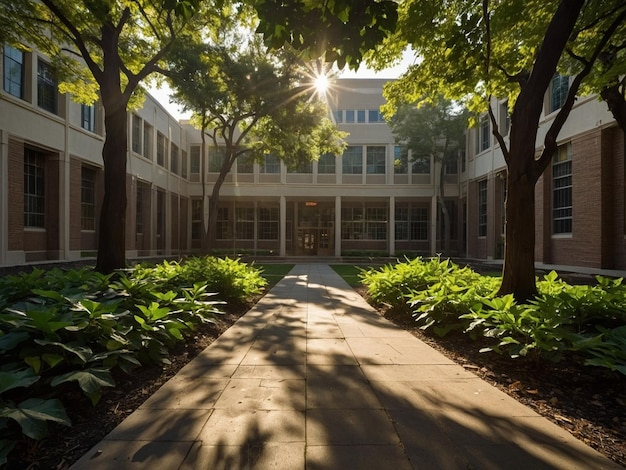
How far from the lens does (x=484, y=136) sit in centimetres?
2922

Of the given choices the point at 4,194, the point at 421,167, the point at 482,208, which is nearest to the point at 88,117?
the point at 4,194

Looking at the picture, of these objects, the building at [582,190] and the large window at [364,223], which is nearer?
the building at [582,190]

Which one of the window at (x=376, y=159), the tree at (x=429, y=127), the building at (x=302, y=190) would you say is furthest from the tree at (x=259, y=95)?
the window at (x=376, y=159)

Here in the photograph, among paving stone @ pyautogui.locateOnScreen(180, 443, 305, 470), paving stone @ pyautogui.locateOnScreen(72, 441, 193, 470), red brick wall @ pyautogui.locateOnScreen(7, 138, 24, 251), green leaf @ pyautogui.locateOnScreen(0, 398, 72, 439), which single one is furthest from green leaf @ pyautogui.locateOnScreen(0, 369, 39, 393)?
red brick wall @ pyautogui.locateOnScreen(7, 138, 24, 251)

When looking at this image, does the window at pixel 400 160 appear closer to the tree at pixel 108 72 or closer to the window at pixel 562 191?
the window at pixel 562 191

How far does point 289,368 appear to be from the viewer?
15.3ft

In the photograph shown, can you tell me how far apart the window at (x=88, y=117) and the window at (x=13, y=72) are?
12.6 ft

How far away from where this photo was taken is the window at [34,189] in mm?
18219

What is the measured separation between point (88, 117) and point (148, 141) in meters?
7.22

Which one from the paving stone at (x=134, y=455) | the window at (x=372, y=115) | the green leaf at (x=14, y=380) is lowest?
the paving stone at (x=134, y=455)

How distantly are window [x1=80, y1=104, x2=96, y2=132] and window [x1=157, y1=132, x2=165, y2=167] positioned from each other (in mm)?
8301

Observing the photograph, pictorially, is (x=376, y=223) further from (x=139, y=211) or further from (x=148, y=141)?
(x=148, y=141)

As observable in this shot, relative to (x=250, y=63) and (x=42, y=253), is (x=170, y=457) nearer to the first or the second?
(x=250, y=63)

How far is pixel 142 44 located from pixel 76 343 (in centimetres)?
1276
